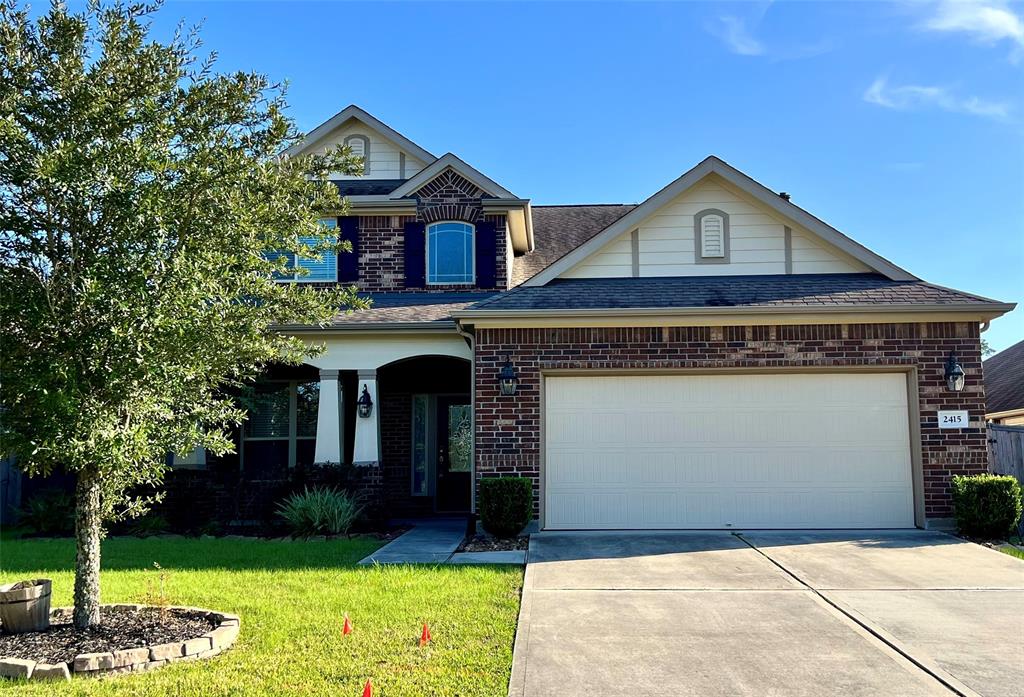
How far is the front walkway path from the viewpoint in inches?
358

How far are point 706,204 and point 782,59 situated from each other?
227 centimetres

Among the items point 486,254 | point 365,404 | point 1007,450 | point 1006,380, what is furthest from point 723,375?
point 1006,380

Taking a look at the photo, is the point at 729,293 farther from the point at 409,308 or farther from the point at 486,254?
the point at 409,308

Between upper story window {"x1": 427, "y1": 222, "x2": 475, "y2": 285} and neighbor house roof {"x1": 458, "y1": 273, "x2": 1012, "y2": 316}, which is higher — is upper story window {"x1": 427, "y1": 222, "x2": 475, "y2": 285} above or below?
above

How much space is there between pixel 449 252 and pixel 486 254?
2.21 feet

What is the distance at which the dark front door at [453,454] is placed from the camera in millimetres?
14445

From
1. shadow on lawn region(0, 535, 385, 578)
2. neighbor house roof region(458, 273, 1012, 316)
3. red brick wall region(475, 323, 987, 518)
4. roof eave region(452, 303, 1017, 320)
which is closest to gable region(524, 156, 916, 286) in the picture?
neighbor house roof region(458, 273, 1012, 316)

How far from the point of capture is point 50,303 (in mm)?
5668

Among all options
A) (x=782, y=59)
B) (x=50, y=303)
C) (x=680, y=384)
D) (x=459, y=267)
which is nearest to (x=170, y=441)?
→ (x=50, y=303)

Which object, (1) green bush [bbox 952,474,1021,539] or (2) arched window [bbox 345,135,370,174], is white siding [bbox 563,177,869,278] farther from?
(2) arched window [bbox 345,135,370,174]

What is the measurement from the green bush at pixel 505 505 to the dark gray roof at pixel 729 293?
242cm

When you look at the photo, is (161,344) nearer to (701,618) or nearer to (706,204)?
(701,618)

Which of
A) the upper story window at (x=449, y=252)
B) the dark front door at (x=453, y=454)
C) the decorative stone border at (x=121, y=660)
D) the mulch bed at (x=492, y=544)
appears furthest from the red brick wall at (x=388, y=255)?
the decorative stone border at (x=121, y=660)

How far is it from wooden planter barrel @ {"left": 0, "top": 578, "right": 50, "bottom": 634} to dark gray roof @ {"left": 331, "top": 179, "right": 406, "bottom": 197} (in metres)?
9.64
